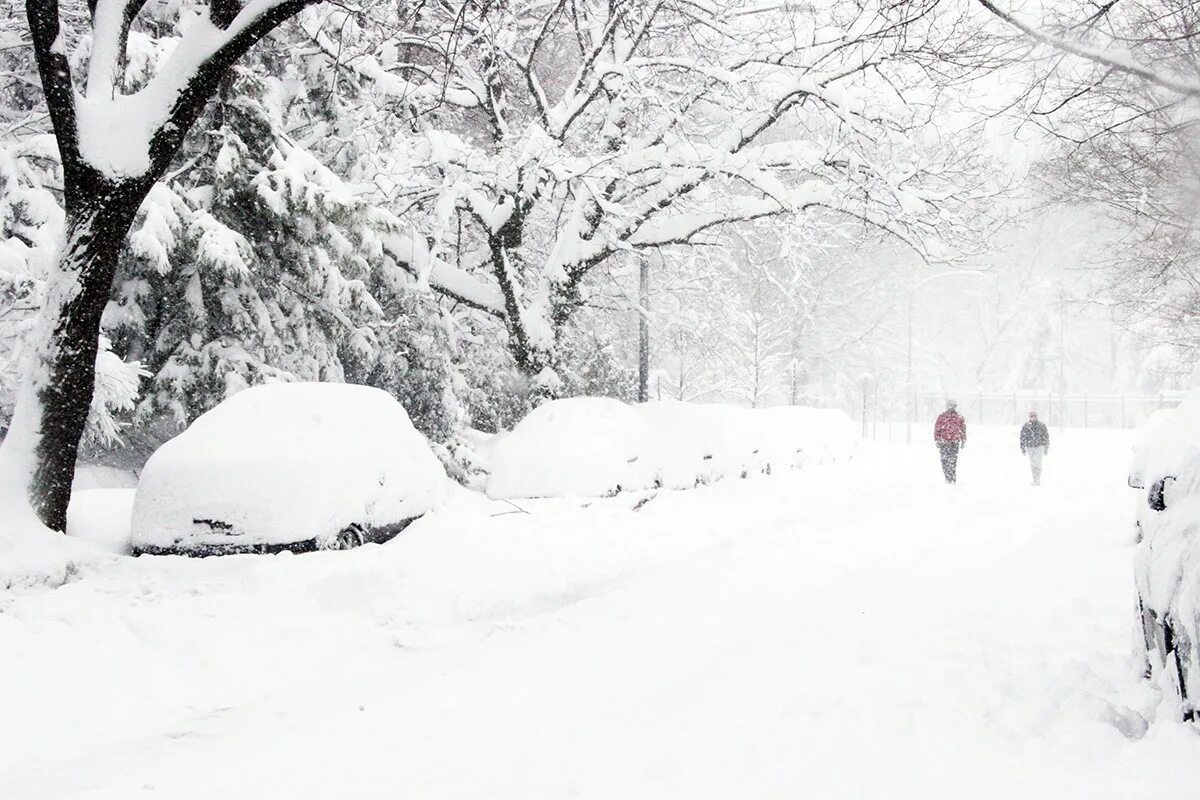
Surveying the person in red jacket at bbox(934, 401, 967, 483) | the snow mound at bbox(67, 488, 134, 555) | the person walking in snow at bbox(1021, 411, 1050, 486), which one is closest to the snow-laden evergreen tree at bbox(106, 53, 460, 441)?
the snow mound at bbox(67, 488, 134, 555)

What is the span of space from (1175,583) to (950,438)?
13138 mm

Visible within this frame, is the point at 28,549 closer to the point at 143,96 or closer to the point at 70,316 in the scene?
the point at 70,316

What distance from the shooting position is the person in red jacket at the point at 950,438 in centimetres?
1523

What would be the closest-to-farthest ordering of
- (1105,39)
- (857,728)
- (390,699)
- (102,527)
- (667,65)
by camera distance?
(857,728), (390,699), (1105,39), (102,527), (667,65)

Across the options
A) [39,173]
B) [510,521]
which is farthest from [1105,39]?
[39,173]

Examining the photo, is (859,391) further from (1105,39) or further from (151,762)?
(151,762)

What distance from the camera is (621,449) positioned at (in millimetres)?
11172

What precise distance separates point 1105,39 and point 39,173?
1231 cm

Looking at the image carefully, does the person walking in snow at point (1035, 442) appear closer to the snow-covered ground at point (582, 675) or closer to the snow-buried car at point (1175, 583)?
the snow-covered ground at point (582, 675)

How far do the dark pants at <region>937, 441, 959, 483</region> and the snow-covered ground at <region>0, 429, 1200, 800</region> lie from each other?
7.05m

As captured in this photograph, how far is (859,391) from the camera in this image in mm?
43531

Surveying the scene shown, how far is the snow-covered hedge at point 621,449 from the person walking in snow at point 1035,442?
5.33m

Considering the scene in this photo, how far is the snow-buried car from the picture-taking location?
2912 mm

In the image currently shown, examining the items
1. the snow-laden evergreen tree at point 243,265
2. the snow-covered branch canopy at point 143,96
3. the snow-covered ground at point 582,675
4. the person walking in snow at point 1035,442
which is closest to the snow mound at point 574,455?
the snow-covered ground at point 582,675
